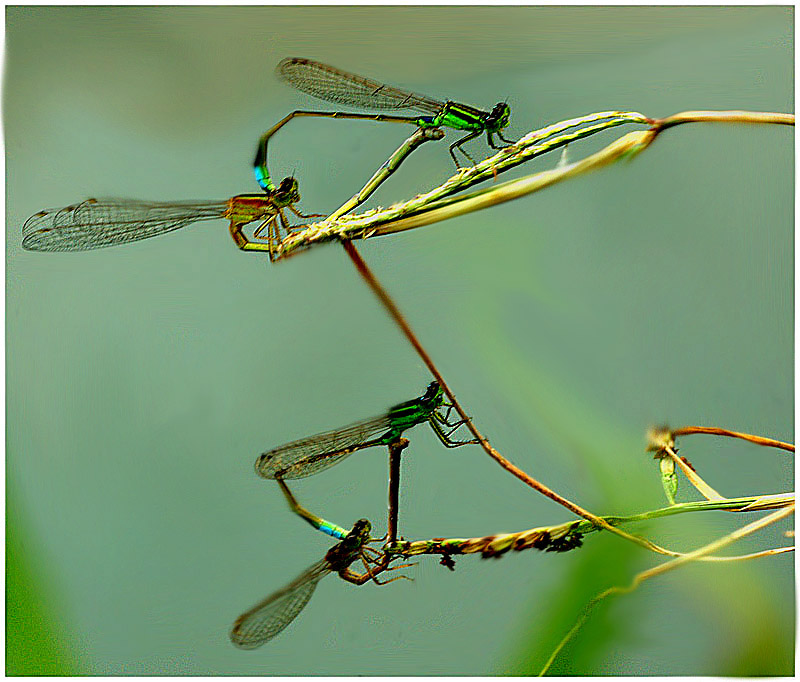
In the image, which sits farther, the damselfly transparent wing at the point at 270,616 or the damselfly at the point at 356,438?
the damselfly transparent wing at the point at 270,616

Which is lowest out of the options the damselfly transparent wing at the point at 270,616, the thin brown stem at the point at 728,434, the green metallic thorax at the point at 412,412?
the thin brown stem at the point at 728,434

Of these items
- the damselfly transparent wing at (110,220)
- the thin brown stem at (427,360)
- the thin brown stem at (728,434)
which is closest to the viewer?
the thin brown stem at (427,360)

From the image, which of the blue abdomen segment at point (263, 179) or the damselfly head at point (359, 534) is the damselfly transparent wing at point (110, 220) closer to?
the blue abdomen segment at point (263, 179)

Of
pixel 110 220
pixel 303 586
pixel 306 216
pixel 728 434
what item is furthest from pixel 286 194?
pixel 728 434

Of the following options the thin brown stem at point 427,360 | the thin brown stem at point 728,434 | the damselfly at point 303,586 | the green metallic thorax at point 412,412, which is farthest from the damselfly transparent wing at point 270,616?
the thin brown stem at point 728,434

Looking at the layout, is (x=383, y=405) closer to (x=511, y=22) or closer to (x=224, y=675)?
(x=224, y=675)

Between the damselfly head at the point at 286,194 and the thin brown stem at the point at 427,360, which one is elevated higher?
the damselfly head at the point at 286,194

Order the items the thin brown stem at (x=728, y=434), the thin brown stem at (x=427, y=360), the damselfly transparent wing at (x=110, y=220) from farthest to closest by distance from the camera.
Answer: the damselfly transparent wing at (x=110, y=220)
the thin brown stem at (x=728, y=434)
the thin brown stem at (x=427, y=360)

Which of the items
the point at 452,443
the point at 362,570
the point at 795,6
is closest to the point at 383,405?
the point at 452,443
